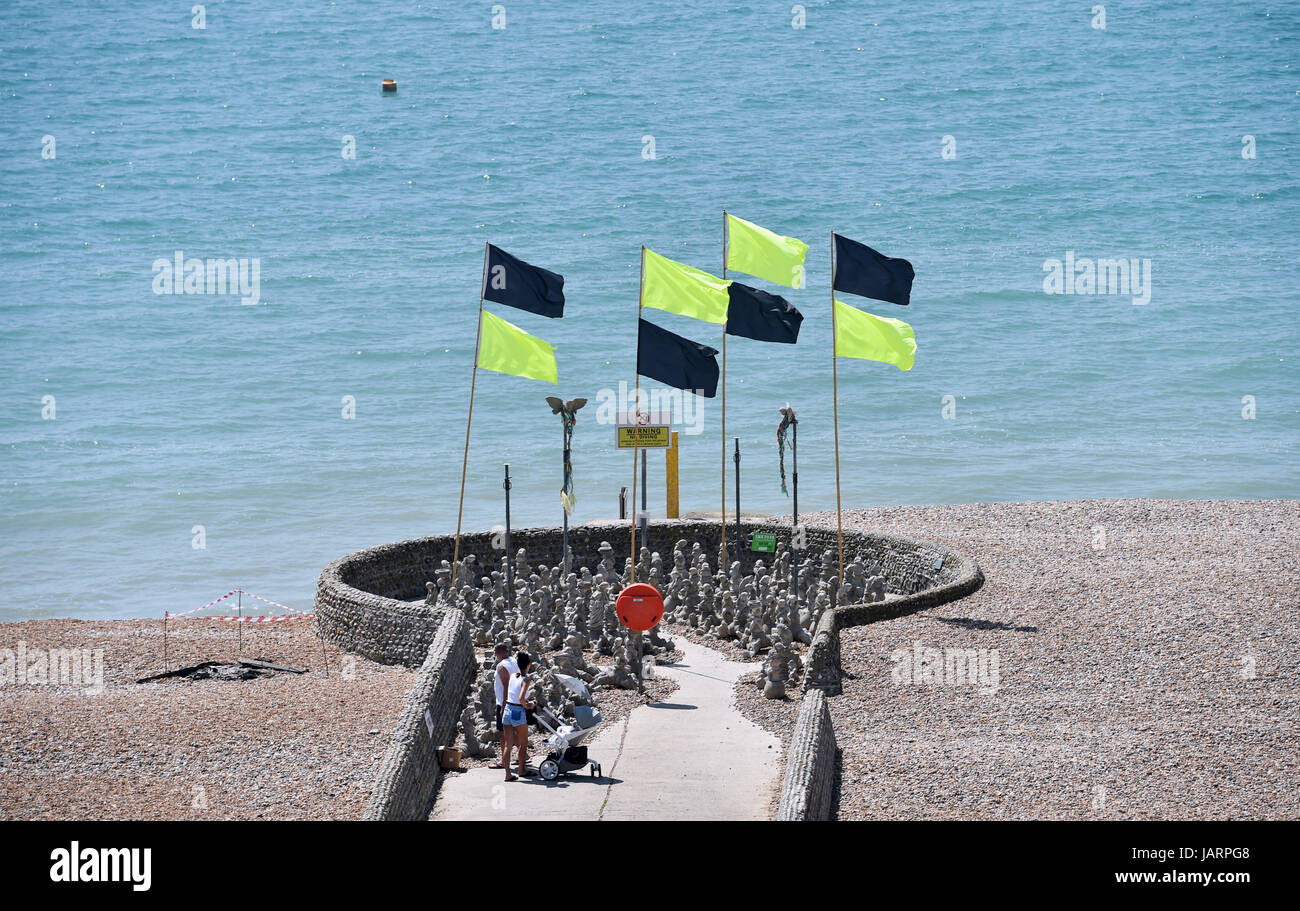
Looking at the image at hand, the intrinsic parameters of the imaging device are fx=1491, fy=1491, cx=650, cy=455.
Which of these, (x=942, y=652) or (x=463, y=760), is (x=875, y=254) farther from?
(x=463, y=760)

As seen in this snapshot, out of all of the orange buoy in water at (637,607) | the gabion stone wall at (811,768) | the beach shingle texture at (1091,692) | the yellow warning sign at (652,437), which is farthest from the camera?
the yellow warning sign at (652,437)

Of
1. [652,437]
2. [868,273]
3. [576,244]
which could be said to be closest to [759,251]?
[868,273]

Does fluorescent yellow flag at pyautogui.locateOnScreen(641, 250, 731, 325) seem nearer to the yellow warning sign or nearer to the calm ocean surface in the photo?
the yellow warning sign

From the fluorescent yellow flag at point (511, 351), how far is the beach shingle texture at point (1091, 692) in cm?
513

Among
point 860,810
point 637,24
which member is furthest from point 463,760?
point 637,24

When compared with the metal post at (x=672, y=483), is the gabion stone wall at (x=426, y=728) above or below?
below

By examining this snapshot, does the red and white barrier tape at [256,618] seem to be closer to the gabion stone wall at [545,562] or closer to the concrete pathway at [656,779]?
the gabion stone wall at [545,562]

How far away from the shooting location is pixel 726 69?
62.8m

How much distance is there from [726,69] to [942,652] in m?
50.5

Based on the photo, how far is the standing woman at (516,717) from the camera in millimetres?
12789

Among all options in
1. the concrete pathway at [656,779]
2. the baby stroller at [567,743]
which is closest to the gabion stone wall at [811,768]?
the concrete pathway at [656,779]

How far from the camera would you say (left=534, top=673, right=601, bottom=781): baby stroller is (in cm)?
1263

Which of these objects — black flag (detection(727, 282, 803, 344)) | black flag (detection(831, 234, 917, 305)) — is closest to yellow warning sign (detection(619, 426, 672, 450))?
black flag (detection(727, 282, 803, 344))

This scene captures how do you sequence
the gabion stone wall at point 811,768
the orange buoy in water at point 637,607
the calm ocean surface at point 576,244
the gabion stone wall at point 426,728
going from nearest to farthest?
the gabion stone wall at point 811,768 < the gabion stone wall at point 426,728 < the orange buoy in water at point 637,607 < the calm ocean surface at point 576,244
